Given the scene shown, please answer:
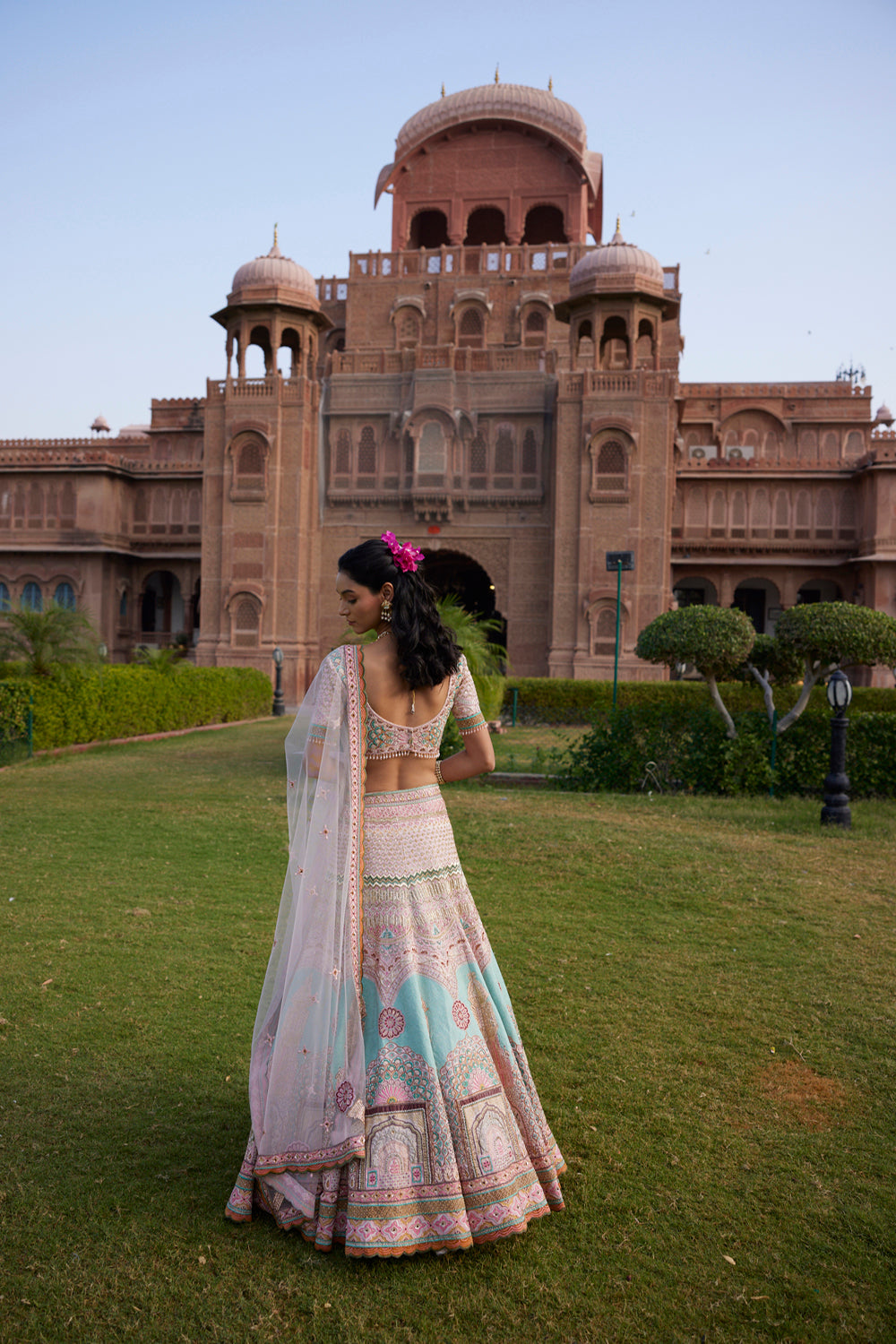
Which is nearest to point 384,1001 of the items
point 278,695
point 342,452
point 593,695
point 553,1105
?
point 553,1105

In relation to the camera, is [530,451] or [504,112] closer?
[530,451]

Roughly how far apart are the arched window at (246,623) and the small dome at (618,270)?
10874mm

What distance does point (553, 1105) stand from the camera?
12.0ft

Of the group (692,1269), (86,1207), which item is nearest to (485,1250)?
(692,1269)

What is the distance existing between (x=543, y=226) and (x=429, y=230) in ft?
12.0

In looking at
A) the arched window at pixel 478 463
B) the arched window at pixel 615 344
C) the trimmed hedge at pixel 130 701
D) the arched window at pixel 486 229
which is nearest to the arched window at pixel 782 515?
the arched window at pixel 615 344

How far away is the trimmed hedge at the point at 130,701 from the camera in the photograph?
13.9m

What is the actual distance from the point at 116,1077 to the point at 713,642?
8.18m

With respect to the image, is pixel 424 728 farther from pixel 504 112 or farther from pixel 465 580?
pixel 504 112

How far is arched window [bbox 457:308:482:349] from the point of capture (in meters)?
28.6

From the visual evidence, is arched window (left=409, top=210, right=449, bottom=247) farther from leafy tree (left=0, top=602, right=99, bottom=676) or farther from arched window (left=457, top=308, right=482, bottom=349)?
leafy tree (left=0, top=602, right=99, bottom=676)

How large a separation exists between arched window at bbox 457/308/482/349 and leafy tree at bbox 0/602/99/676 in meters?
17.7

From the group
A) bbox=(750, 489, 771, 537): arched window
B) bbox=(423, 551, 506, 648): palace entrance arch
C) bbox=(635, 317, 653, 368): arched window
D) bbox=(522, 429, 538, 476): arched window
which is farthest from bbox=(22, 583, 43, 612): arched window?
bbox=(750, 489, 771, 537): arched window

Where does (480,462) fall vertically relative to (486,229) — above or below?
below
